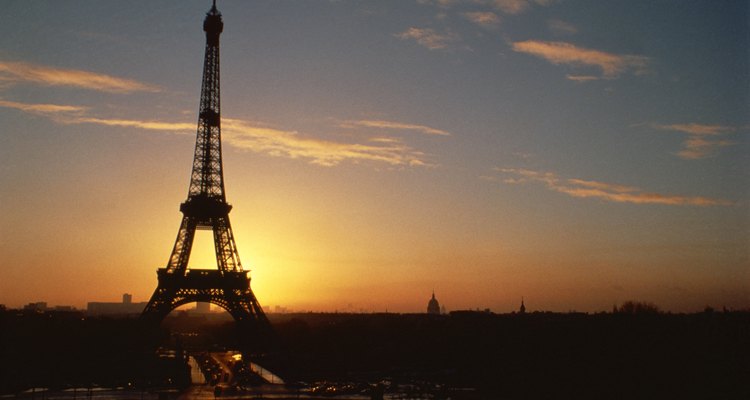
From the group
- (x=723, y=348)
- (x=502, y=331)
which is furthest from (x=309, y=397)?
(x=502, y=331)

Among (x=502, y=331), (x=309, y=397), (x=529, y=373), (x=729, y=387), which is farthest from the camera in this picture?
(x=502, y=331)

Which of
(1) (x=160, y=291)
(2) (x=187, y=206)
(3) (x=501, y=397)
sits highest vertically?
(2) (x=187, y=206)

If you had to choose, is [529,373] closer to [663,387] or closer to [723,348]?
[663,387]
